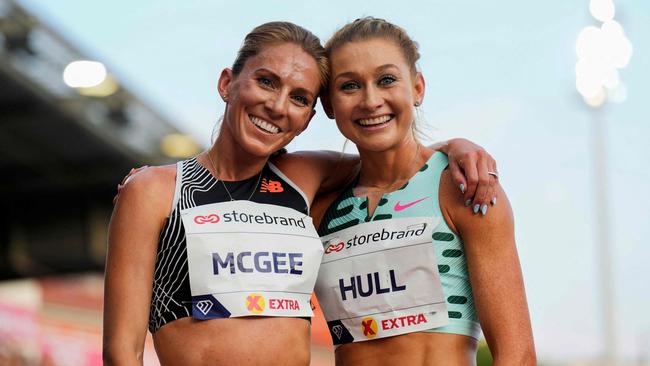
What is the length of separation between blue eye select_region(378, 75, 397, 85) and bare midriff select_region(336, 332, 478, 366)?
0.83 metres

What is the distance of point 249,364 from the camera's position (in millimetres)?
3377

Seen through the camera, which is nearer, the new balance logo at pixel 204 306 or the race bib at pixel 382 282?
the new balance logo at pixel 204 306

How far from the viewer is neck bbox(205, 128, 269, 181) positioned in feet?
12.1

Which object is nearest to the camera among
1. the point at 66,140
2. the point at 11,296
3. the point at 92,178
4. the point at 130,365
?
the point at 130,365

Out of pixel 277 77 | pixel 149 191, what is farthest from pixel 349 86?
pixel 149 191

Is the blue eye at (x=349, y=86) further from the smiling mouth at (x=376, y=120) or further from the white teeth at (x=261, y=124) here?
the white teeth at (x=261, y=124)

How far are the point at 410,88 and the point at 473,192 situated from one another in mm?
463

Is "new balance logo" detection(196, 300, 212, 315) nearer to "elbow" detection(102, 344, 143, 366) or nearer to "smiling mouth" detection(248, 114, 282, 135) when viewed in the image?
"elbow" detection(102, 344, 143, 366)

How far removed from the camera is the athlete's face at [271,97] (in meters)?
3.58

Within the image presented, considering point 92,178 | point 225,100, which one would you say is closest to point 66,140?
point 92,178

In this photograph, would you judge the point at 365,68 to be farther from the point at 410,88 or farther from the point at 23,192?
the point at 23,192

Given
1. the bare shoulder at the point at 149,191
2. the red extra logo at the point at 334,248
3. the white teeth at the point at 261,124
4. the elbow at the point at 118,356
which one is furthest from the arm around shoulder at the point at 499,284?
the elbow at the point at 118,356

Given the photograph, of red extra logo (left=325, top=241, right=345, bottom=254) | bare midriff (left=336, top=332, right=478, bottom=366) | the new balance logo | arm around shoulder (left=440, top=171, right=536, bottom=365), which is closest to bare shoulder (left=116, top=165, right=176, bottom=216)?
the new balance logo

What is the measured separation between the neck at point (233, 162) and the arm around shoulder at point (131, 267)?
0.29 metres
